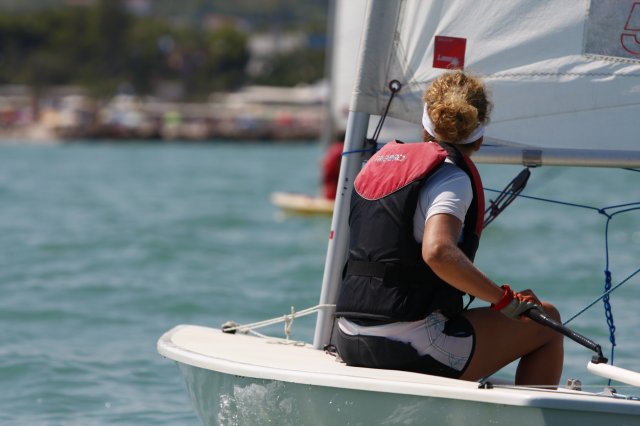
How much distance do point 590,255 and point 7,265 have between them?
5417mm

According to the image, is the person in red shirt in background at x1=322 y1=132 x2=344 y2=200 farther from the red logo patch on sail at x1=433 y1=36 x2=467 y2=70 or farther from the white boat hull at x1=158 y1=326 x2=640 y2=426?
the white boat hull at x1=158 y1=326 x2=640 y2=426

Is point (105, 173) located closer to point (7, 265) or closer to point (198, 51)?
point (7, 265)

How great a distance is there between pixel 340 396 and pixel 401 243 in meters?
0.43

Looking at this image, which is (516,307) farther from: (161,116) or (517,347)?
(161,116)

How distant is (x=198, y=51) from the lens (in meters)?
110

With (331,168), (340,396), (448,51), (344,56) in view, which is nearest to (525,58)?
(448,51)

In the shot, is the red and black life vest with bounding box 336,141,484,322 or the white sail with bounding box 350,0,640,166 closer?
the red and black life vest with bounding box 336,141,484,322

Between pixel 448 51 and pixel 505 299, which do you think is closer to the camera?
pixel 505 299

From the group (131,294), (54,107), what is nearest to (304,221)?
(131,294)

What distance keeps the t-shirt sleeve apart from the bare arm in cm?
3

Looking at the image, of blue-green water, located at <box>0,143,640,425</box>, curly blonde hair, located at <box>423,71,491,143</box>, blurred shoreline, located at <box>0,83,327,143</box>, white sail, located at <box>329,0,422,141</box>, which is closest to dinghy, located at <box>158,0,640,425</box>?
curly blonde hair, located at <box>423,71,491,143</box>

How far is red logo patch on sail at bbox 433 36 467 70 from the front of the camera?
3967 millimetres

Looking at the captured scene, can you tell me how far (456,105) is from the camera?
3389 mm

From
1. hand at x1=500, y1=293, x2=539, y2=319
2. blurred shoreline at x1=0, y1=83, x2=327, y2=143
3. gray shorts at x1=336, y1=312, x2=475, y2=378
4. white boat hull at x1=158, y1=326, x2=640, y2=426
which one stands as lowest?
blurred shoreline at x1=0, y1=83, x2=327, y2=143
